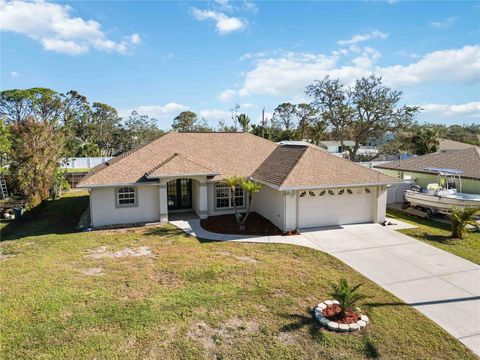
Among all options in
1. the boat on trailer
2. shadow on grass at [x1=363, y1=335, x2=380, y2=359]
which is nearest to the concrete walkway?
shadow on grass at [x1=363, y1=335, x2=380, y2=359]

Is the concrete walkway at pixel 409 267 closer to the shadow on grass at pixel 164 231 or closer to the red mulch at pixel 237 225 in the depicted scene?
the shadow on grass at pixel 164 231

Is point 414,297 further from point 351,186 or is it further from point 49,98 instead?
point 49,98

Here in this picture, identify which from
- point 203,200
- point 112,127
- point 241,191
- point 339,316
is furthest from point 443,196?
point 112,127

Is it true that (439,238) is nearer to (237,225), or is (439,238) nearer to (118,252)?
(237,225)

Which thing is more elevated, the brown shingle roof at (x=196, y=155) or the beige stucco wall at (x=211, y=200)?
the brown shingle roof at (x=196, y=155)

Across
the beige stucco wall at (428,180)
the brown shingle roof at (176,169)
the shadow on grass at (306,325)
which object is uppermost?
the brown shingle roof at (176,169)

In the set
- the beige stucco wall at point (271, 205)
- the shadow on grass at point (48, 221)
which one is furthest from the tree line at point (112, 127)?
the beige stucco wall at point (271, 205)

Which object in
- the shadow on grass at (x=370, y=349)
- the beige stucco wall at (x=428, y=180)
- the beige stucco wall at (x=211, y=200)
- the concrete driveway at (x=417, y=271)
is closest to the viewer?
the shadow on grass at (x=370, y=349)

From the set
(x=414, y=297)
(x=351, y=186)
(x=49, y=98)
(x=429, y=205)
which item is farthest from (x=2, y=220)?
(x=49, y=98)
